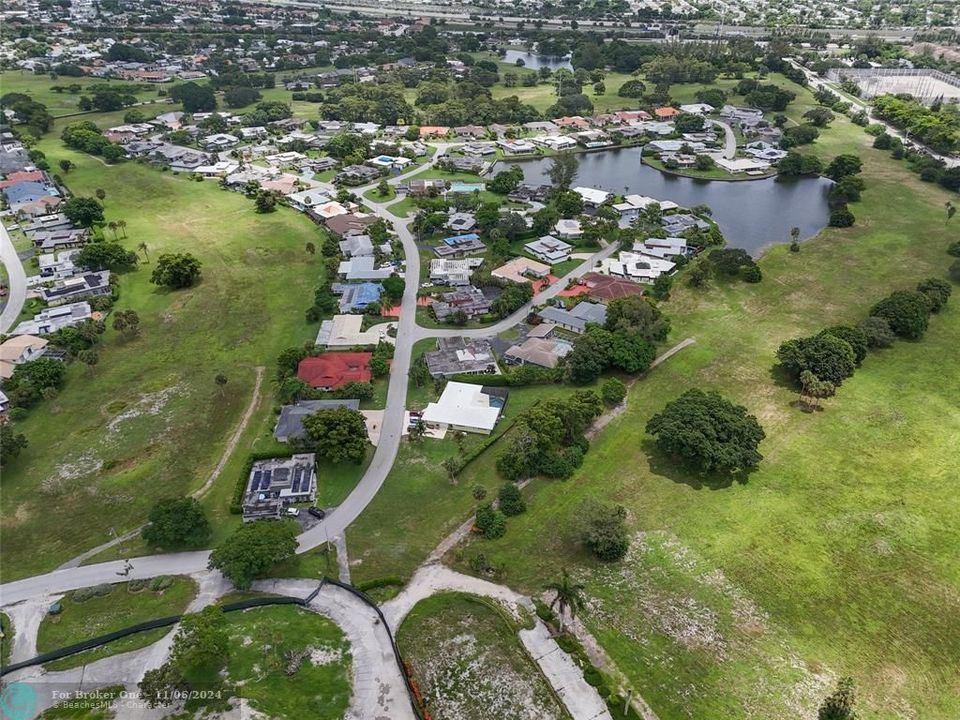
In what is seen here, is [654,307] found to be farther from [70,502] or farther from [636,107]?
[636,107]

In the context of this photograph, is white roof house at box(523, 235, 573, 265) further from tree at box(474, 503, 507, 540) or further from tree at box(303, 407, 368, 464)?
tree at box(474, 503, 507, 540)

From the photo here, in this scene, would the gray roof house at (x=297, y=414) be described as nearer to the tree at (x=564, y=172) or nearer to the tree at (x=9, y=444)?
the tree at (x=9, y=444)

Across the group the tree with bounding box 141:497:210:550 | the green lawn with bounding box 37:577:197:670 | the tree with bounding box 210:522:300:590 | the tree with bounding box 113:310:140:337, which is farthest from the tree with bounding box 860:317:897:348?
the tree with bounding box 113:310:140:337

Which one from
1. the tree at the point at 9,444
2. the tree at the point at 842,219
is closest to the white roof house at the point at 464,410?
the tree at the point at 9,444

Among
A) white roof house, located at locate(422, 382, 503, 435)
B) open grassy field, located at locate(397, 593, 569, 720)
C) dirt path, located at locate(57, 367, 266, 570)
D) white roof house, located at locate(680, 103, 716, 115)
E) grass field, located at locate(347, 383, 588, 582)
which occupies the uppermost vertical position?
white roof house, located at locate(680, 103, 716, 115)

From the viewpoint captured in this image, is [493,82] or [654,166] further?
[493,82]

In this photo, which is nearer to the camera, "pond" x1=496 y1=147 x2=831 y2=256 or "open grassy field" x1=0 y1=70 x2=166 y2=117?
"pond" x1=496 y1=147 x2=831 y2=256

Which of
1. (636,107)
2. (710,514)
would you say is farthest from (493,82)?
(710,514)
